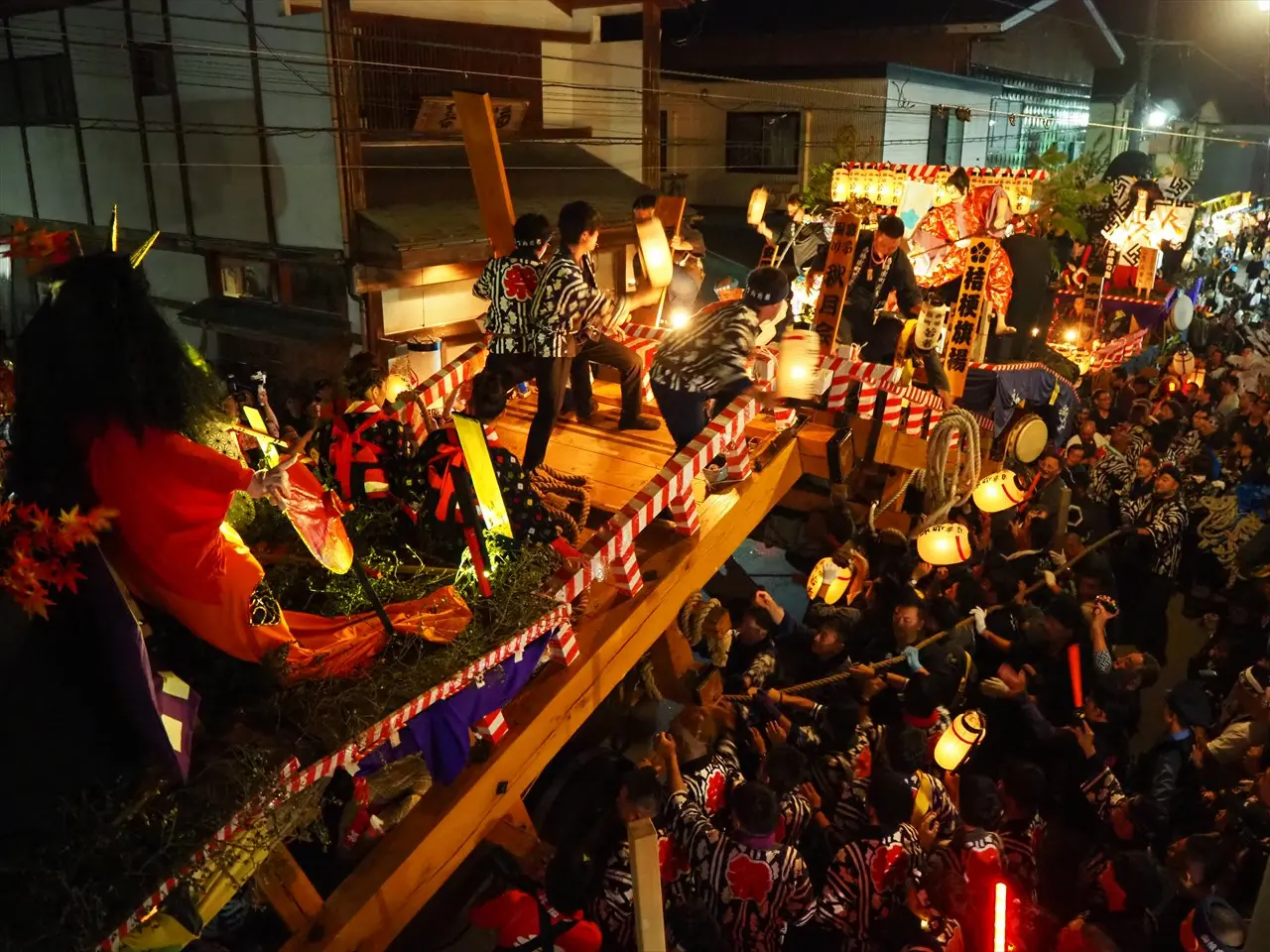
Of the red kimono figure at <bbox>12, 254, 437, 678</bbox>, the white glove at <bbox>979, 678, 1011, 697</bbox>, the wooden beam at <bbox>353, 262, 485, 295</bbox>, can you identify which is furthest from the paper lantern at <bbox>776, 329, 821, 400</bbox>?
the wooden beam at <bbox>353, 262, 485, 295</bbox>

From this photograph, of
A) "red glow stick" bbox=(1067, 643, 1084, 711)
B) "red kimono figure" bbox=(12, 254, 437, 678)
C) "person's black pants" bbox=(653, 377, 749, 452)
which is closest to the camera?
"red kimono figure" bbox=(12, 254, 437, 678)

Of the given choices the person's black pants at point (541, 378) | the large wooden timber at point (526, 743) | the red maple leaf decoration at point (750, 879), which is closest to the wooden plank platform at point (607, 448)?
the large wooden timber at point (526, 743)

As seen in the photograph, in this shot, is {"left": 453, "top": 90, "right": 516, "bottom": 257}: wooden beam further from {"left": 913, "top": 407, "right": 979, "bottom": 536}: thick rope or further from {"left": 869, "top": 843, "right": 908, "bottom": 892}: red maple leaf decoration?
{"left": 869, "top": 843, "right": 908, "bottom": 892}: red maple leaf decoration

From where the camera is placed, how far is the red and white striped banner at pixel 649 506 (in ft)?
18.3

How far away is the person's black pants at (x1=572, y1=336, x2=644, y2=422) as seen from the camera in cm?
750

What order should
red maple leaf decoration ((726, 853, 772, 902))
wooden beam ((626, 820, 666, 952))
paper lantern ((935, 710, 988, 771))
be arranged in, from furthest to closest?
paper lantern ((935, 710, 988, 771)) < red maple leaf decoration ((726, 853, 772, 902)) < wooden beam ((626, 820, 666, 952))

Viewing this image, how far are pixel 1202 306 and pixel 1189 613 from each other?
13.3 meters

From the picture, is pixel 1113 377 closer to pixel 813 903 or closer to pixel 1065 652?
pixel 1065 652

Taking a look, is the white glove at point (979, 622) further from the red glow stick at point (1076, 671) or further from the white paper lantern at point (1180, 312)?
the white paper lantern at point (1180, 312)

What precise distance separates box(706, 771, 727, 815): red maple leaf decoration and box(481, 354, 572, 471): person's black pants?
2765 millimetres

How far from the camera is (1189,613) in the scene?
9492 mm

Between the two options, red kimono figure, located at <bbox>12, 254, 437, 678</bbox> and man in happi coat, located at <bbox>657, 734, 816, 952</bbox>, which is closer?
red kimono figure, located at <bbox>12, 254, 437, 678</bbox>

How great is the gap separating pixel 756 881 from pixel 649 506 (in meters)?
2.40

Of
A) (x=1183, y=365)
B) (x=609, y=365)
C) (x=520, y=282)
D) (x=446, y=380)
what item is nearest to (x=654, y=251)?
(x=609, y=365)
